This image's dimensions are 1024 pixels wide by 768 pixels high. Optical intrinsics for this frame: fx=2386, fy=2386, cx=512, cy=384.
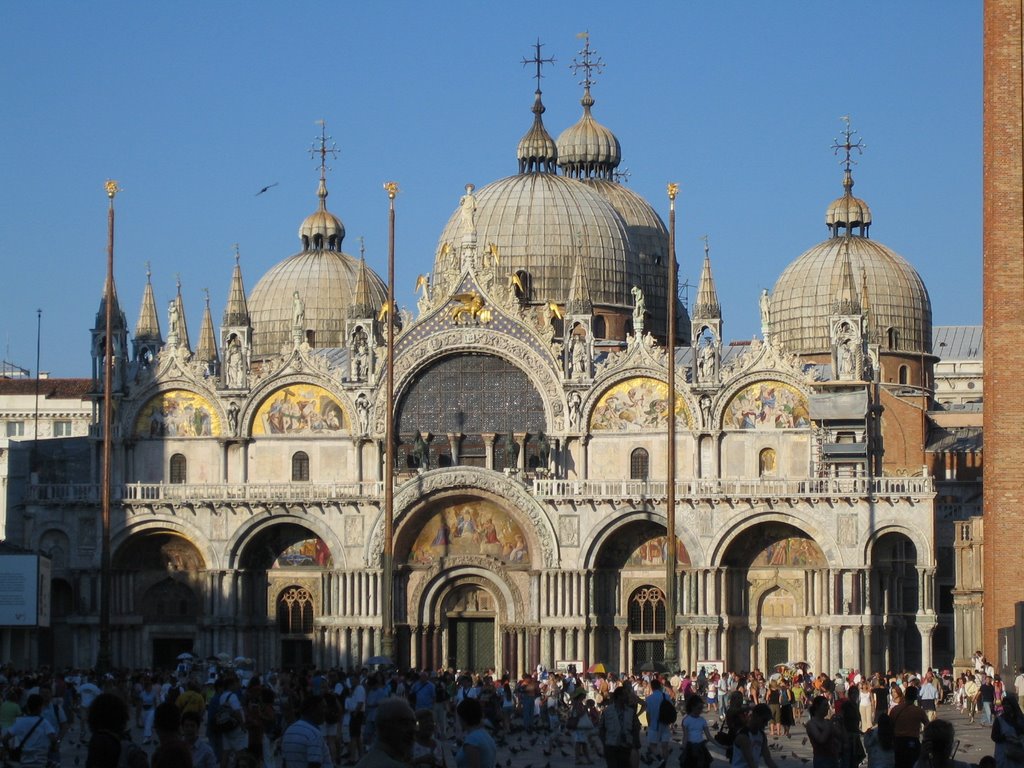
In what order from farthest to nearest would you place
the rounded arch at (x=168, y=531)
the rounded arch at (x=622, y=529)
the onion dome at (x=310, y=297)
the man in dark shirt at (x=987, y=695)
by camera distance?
1. the onion dome at (x=310, y=297)
2. the rounded arch at (x=168, y=531)
3. the rounded arch at (x=622, y=529)
4. the man in dark shirt at (x=987, y=695)

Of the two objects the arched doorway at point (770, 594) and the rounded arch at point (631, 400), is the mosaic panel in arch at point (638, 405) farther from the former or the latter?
the arched doorway at point (770, 594)

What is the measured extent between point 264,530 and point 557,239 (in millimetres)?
16976

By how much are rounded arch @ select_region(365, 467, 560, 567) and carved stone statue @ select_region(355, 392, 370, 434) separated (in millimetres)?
3110

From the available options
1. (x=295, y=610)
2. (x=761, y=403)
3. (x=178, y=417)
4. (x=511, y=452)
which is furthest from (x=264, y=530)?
(x=761, y=403)

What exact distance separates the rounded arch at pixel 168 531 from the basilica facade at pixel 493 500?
0.08 meters

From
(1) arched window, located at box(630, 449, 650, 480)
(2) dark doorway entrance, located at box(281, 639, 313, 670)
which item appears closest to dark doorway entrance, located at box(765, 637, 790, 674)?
(1) arched window, located at box(630, 449, 650, 480)

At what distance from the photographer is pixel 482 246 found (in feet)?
285

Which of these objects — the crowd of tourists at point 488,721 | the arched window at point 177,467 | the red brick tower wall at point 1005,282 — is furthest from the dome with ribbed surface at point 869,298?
the red brick tower wall at point 1005,282

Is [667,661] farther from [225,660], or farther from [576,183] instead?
[576,183]

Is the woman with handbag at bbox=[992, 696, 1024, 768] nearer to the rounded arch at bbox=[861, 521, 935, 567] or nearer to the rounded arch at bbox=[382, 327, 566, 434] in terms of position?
the rounded arch at bbox=[861, 521, 935, 567]

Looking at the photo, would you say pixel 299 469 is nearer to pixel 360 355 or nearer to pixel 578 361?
pixel 360 355

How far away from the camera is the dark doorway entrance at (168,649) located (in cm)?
7875

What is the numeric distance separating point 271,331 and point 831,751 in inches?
2744

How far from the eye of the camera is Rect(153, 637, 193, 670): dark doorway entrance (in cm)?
7875
